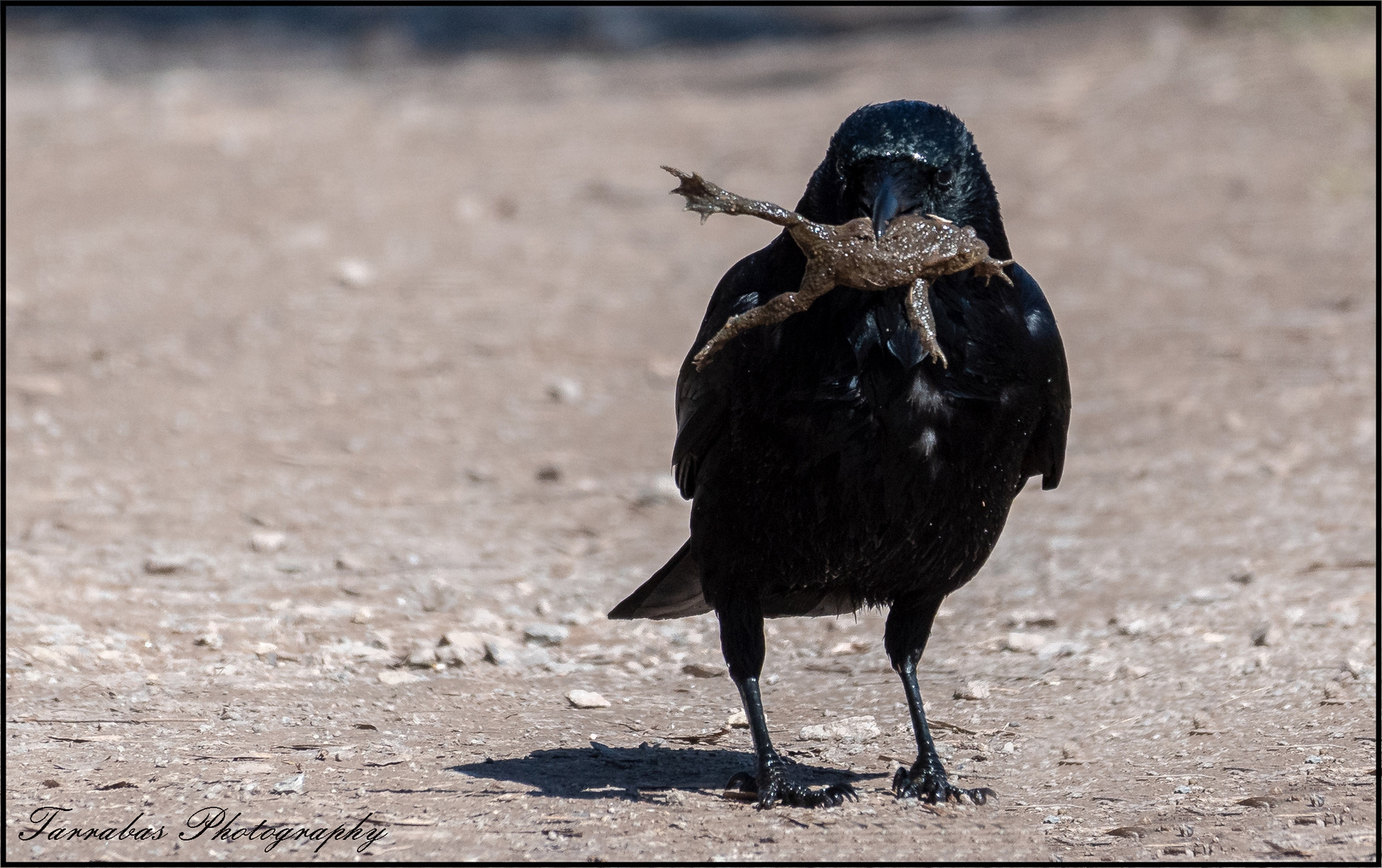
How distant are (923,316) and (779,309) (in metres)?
0.29

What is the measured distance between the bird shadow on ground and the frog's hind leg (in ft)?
3.14

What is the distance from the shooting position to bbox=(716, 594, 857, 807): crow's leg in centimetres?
351

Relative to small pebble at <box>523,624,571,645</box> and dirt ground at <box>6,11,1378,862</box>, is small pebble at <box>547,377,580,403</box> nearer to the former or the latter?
dirt ground at <box>6,11,1378,862</box>

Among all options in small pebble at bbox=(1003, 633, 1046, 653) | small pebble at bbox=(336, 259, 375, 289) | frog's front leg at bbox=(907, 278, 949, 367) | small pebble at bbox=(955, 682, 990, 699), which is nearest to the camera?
frog's front leg at bbox=(907, 278, 949, 367)

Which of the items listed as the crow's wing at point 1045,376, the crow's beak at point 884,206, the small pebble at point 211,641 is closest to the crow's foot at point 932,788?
the crow's wing at point 1045,376

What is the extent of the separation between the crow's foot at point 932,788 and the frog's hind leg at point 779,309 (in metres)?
1.06

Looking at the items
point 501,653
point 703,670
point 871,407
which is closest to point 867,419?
point 871,407

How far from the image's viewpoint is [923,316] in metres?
3.17

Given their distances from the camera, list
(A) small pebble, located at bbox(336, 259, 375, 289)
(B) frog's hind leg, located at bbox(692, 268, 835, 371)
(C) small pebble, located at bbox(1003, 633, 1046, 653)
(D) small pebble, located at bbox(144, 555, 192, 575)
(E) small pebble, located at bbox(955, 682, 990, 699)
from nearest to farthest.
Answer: (B) frog's hind leg, located at bbox(692, 268, 835, 371) → (E) small pebble, located at bbox(955, 682, 990, 699) → (C) small pebble, located at bbox(1003, 633, 1046, 653) → (D) small pebble, located at bbox(144, 555, 192, 575) → (A) small pebble, located at bbox(336, 259, 375, 289)

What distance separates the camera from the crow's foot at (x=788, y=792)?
3445mm

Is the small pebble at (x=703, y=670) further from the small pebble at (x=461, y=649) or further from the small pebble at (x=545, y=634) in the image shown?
the small pebble at (x=461, y=649)

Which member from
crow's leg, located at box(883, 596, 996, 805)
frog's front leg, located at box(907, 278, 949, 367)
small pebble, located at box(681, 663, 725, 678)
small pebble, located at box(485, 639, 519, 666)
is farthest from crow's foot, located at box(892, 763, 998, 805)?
small pebble, located at box(485, 639, 519, 666)

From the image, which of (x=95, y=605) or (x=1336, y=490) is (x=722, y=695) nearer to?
(x=95, y=605)

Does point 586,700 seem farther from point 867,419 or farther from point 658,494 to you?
point 658,494
